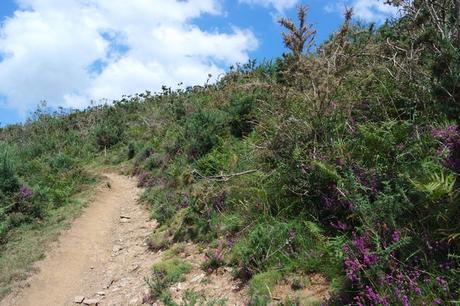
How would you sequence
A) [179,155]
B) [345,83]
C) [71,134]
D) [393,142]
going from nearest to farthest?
[393,142]
[345,83]
[179,155]
[71,134]

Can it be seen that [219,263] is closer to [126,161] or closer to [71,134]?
[126,161]

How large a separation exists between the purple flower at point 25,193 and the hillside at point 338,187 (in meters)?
0.05

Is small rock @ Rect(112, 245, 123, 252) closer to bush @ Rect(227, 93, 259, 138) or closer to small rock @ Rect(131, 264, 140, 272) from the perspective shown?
small rock @ Rect(131, 264, 140, 272)

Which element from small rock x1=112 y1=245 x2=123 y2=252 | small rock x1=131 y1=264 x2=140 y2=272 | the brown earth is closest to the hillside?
the brown earth

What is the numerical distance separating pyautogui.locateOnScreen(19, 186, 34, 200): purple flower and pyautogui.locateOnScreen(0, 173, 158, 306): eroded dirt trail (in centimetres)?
153

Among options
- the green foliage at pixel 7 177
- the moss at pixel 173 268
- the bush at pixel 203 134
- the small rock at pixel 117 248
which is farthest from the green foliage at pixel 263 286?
the green foliage at pixel 7 177

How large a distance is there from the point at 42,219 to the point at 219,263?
6.77 metres

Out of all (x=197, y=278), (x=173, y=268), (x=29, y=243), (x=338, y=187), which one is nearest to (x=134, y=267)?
(x=173, y=268)

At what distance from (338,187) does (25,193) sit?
9458 millimetres

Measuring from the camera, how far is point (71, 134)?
80.1ft

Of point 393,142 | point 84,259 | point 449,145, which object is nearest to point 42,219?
point 84,259

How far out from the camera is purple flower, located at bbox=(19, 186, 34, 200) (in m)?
12.3

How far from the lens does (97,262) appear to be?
970 centimetres

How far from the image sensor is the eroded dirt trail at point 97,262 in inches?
319
